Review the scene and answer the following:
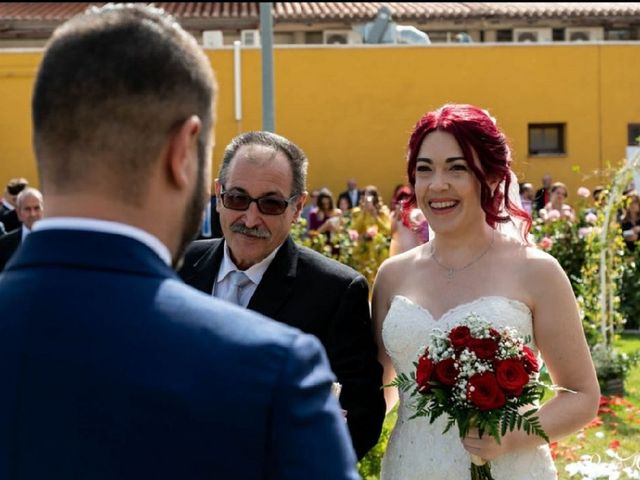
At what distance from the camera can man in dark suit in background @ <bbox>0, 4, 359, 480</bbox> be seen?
4.83ft

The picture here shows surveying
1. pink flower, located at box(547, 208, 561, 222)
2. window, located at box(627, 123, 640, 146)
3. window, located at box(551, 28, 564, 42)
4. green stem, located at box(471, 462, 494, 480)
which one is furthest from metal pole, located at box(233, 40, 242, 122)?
green stem, located at box(471, 462, 494, 480)

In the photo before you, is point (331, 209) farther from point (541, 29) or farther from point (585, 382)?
point (541, 29)

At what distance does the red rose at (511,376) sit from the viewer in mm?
3298

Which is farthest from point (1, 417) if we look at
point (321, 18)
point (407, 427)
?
point (321, 18)

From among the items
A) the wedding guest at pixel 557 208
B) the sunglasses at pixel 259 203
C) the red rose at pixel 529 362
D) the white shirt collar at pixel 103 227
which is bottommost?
the wedding guest at pixel 557 208

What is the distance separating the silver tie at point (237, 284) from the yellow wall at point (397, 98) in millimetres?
20679

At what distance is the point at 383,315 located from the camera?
396 centimetres

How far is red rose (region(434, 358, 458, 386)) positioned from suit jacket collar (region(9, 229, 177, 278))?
1.92 m

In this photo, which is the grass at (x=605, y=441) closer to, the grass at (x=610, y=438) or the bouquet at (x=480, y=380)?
the grass at (x=610, y=438)

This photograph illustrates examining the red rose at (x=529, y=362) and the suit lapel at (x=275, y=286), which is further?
the suit lapel at (x=275, y=286)

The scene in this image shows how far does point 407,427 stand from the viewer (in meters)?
3.84

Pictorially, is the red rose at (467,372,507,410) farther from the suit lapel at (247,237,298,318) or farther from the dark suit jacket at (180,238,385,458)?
the suit lapel at (247,237,298,318)

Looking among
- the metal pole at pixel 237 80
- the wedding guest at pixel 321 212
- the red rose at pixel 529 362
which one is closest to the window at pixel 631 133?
the metal pole at pixel 237 80

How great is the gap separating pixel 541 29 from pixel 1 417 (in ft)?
100
